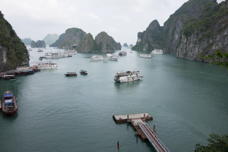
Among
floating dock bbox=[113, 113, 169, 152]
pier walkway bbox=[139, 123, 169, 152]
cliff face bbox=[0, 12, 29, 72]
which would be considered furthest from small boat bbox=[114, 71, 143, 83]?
cliff face bbox=[0, 12, 29, 72]

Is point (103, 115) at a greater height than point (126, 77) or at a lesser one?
lesser

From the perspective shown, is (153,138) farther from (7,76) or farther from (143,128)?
(7,76)

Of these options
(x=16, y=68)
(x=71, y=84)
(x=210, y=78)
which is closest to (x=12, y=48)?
(x=16, y=68)

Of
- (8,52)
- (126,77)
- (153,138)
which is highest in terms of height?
(8,52)

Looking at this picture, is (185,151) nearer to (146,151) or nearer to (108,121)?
(146,151)

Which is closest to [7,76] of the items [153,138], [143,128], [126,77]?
[126,77]
